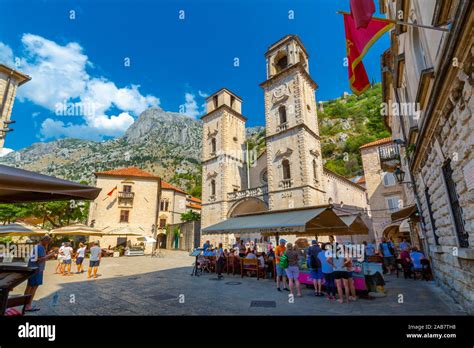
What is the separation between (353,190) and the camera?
107 ft

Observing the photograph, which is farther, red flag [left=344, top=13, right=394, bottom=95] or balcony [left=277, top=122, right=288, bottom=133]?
balcony [left=277, top=122, right=288, bottom=133]

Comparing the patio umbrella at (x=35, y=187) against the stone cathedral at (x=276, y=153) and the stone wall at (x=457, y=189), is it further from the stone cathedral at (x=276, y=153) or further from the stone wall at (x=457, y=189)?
the stone cathedral at (x=276, y=153)

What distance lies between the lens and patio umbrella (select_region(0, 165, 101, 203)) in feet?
10.5

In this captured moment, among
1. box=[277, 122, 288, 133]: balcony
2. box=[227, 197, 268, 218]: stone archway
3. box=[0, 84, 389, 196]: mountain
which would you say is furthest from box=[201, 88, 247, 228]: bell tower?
box=[0, 84, 389, 196]: mountain

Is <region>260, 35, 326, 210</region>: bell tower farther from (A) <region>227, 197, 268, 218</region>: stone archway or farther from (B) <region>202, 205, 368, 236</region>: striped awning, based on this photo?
(B) <region>202, 205, 368, 236</region>: striped awning

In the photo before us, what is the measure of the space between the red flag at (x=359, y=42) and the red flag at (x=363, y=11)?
0.68ft

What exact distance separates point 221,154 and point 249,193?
6.08m

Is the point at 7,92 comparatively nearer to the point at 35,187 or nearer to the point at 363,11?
the point at 35,187

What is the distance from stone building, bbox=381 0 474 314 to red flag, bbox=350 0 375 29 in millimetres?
1090

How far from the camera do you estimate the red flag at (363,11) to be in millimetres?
4796

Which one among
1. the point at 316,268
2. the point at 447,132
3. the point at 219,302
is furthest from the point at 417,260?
the point at 219,302

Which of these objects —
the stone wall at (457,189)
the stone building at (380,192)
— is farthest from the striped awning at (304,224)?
the stone building at (380,192)
